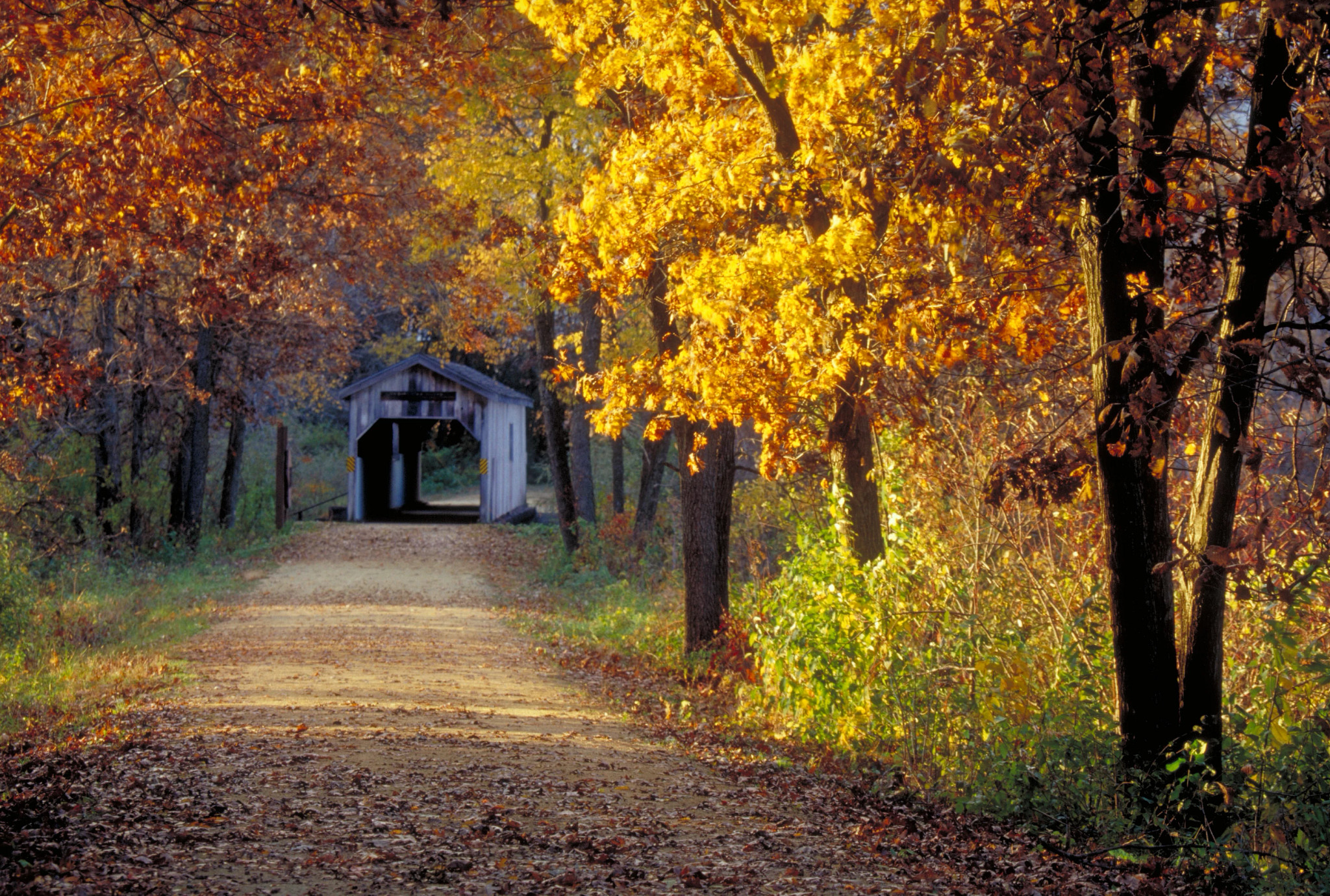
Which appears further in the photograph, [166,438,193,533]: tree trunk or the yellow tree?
[166,438,193,533]: tree trunk

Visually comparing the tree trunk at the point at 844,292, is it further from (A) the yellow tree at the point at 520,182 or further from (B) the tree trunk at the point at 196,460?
(B) the tree trunk at the point at 196,460

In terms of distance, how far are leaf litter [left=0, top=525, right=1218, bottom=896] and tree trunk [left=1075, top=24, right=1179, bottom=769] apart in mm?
990

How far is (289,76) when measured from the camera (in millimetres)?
11320

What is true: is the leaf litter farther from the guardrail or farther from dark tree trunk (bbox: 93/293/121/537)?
the guardrail

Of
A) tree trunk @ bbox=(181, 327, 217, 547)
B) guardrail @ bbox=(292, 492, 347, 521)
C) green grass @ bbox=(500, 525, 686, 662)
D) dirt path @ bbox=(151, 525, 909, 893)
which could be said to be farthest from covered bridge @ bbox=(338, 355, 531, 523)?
dirt path @ bbox=(151, 525, 909, 893)

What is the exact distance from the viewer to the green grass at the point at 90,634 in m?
9.80

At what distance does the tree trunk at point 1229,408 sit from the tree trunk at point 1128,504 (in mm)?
150

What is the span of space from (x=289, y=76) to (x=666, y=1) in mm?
4566

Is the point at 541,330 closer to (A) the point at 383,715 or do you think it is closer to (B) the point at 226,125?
(B) the point at 226,125

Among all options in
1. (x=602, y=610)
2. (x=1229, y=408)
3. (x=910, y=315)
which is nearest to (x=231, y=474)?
(x=602, y=610)

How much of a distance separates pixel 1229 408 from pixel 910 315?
212 cm

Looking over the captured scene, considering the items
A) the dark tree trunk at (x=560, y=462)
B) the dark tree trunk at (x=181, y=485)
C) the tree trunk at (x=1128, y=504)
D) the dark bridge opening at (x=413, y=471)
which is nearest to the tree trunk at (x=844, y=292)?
the tree trunk at (x=1128, y=504)

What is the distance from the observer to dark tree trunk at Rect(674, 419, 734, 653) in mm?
13023

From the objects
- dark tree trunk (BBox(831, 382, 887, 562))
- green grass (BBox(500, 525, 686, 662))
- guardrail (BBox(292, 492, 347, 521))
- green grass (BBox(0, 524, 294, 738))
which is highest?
dark tree trunk (BBox(831, 382, 887, 562))
